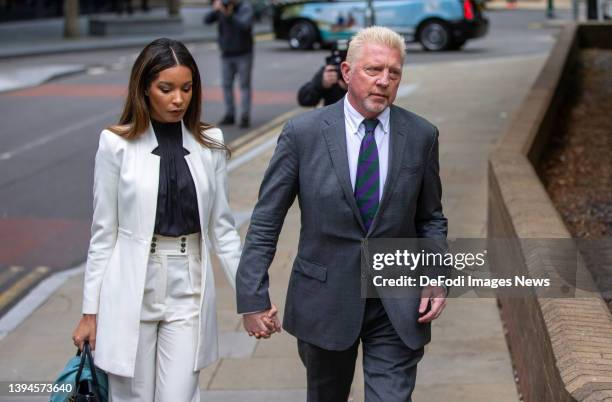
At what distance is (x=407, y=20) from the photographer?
29.5m

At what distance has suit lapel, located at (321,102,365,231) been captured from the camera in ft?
13.6

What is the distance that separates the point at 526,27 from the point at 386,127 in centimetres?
3756

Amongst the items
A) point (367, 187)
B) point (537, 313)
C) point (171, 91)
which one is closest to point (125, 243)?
point (171, 91)

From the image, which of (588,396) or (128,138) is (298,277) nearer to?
(128,138)

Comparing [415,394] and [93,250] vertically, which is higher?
[93,250]

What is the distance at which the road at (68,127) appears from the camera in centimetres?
992

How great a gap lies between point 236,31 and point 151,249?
39.8 ft

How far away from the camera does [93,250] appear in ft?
14.5

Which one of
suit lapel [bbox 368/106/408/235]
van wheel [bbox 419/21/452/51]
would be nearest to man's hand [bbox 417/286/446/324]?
suit lapel [bbox 368/106/408/235]

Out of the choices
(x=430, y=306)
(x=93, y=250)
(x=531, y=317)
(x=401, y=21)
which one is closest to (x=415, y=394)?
(x=531, y=317)

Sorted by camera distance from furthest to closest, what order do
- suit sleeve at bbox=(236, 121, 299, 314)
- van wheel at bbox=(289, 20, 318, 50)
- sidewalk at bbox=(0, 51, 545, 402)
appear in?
1. van wheel at bbox=(289, 20, 318, 50)
2. sidewalk at bbox=(0, 51, 545, 402)
3. suit sleeve at bbox=(236, 121, 299, 314)

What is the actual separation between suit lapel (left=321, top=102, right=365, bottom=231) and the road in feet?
15.1

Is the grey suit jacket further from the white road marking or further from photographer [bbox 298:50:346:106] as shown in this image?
the white road marking

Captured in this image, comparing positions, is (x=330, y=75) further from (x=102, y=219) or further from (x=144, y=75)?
(x=102, y=219)
